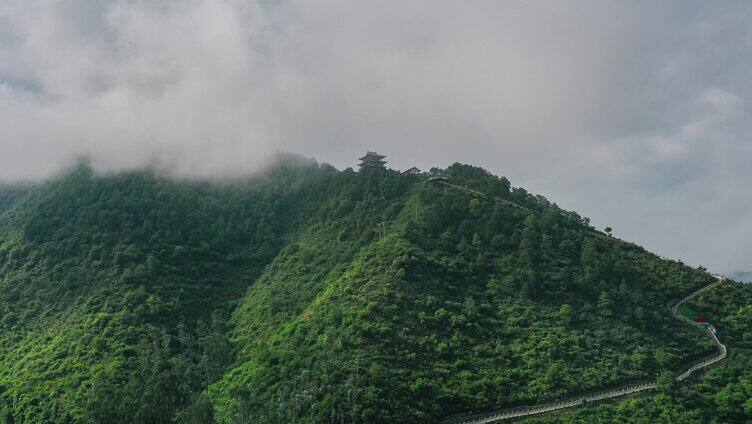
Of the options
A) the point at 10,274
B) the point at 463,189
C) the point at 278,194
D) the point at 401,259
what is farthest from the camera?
the point at 278,194

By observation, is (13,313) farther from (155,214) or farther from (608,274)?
(608,274)

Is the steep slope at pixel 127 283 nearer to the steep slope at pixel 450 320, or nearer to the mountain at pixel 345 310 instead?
the mountain at pixel 345 310

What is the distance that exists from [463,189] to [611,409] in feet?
185

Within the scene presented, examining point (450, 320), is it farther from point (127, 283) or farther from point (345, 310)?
point (127, 283)

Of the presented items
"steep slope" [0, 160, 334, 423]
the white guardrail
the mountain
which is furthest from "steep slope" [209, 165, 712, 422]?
"steep slope" [0, 160, 334, 423]

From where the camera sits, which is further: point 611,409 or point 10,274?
point 10,274

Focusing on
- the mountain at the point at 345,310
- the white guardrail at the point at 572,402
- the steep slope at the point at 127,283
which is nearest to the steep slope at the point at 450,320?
the mountain at the point at 345,310

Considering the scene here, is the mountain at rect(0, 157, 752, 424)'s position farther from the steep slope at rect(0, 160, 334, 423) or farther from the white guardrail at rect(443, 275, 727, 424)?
the white guardrail at rect(443, 275, 727, 424)

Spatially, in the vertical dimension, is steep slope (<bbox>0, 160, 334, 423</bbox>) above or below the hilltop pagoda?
below

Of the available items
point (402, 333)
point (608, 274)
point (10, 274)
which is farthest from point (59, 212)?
point (608, 274)

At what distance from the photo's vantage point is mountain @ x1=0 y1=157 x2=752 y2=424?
243ft

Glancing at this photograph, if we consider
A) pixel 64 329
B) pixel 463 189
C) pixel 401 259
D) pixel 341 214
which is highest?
pixel 463 189

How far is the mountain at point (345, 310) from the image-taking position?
74.0 meters

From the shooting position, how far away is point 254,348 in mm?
89250
